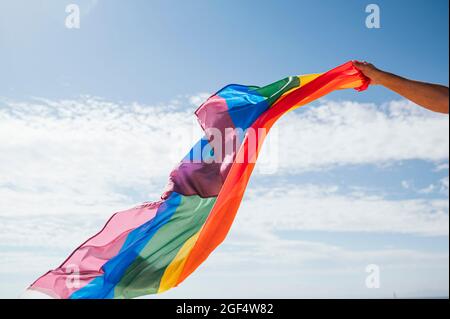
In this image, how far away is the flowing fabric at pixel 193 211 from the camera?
941cm

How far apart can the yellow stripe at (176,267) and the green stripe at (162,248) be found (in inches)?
3.0

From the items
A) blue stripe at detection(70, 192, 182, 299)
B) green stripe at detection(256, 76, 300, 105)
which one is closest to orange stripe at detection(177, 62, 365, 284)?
green stripe at detection(256, 76, 300, 105)

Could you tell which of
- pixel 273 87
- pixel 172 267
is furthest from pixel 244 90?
pixel 172 267

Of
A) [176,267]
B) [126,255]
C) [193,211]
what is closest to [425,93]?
[193,211]

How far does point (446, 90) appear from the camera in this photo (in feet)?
17.9

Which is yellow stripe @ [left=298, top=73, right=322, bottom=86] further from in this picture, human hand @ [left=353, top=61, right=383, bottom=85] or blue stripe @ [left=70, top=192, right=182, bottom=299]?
blue stripe @ [left=70, top=192, right=182, bottom=299]

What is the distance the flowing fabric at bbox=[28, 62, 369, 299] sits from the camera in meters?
9.41

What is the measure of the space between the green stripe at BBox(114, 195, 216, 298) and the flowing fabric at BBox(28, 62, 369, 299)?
2cm

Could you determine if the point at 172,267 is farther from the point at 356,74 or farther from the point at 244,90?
the point at 356,74

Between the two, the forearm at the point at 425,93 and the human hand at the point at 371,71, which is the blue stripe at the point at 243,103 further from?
the forearm at the point at 425,93

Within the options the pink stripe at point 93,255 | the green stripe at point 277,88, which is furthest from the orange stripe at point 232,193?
the pink stripe at point 93,255

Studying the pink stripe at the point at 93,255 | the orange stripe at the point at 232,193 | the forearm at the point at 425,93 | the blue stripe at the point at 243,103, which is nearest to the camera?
the forearm at the point at 425,93

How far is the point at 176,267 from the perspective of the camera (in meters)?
9.92
